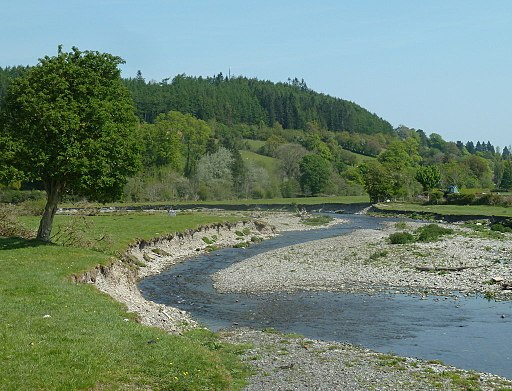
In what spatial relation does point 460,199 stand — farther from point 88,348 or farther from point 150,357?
point 88,348

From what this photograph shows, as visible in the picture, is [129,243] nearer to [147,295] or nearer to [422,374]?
[147,295]

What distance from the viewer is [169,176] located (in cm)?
16612

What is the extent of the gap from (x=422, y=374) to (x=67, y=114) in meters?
27.8

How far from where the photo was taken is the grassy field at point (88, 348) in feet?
52.0

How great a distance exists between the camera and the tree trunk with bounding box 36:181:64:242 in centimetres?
4188

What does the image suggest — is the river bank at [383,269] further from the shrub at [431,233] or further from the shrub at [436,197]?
the shrub at [436,197]

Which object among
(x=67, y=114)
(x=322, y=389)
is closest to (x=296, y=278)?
(x=67, y=114)

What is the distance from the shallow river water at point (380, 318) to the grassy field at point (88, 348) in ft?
17.0

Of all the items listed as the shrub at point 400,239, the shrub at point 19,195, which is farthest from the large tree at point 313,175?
the shrub at point 400,239

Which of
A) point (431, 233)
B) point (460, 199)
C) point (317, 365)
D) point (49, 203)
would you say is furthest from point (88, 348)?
point (460, 199)

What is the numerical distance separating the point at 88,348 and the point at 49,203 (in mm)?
25780

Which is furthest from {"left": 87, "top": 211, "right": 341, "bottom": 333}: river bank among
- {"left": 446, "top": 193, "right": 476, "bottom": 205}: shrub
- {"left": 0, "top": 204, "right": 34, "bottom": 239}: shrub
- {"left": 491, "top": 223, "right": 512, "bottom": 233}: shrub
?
{"left": 446, "top": 193, "right": 476, "bottom": 205}: shrub

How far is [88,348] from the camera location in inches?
709

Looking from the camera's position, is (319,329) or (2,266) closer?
(319,329)
